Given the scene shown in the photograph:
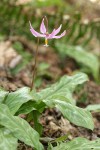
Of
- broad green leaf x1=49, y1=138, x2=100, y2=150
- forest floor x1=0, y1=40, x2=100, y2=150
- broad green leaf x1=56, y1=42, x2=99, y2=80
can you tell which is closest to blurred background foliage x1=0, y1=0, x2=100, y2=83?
broad green leaf x1=56, y1=42, x2=99, y2=80

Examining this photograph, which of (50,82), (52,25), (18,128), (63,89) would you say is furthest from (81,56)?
(18,128)

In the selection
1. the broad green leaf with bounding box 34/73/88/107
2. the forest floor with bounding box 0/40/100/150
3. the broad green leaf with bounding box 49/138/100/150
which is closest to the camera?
the broad green leaf with bounding box 49/138/100/150

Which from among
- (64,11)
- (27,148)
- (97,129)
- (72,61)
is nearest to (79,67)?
(72,61)

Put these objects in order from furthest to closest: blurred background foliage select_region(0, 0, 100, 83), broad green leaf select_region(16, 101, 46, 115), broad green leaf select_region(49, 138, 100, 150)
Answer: blurred background foliage select_region(0, 0, 100, 83), broad green leaf select_region(16, 101, 46, 115), broad green leaf select_region(49, 138, 100, 150)

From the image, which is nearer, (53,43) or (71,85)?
(71,85)

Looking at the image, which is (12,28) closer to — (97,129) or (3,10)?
(3,10)

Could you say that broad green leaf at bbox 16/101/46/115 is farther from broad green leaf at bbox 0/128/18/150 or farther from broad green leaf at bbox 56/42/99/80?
broad green leaf at bbox 56/42/99/80
